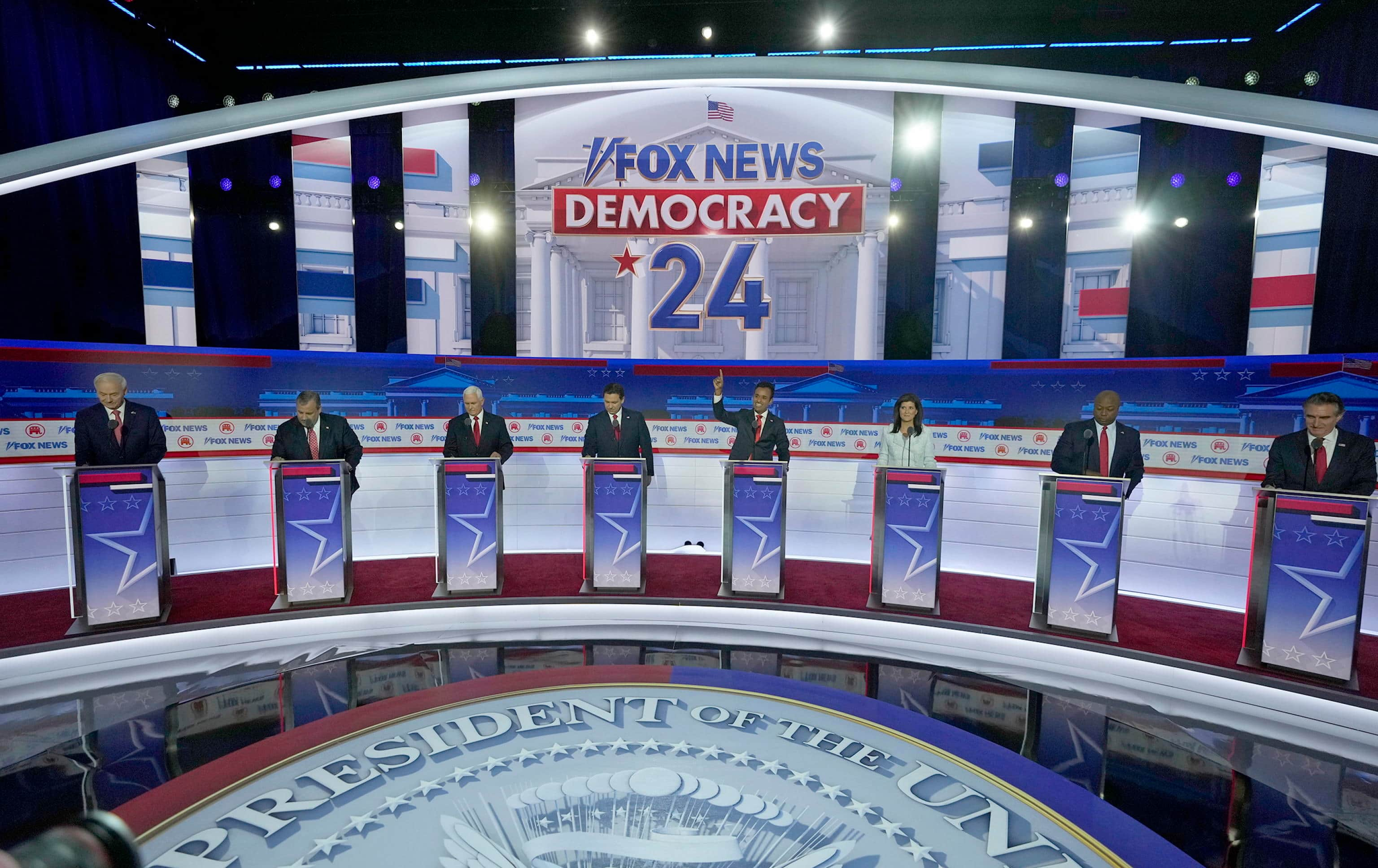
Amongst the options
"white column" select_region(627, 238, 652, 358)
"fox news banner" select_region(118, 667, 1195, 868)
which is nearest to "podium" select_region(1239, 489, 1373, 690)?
"fox news banner" select_region(118, 667, 1195, 868)

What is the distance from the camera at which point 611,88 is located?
110 inches

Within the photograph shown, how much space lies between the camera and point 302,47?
591 cm

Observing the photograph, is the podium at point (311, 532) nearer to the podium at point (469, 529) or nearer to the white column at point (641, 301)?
the podium at point (469, 529)

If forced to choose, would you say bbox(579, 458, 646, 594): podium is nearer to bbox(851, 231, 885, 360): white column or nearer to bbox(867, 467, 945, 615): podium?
bbox(867, 467, 945, 615): podium

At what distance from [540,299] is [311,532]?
3890mm

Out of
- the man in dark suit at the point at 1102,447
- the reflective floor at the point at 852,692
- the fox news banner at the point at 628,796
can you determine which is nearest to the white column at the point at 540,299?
the reflective floor at the point at 852,692

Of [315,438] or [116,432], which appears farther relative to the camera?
[315,438]

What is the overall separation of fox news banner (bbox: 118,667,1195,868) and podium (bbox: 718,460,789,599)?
129 cm

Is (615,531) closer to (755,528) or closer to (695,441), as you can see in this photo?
(755,528)

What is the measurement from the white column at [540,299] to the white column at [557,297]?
1.4 inches

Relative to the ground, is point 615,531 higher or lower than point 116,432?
lower

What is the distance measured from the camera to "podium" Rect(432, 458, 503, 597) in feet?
11.7

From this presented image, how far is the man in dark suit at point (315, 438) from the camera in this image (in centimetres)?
351

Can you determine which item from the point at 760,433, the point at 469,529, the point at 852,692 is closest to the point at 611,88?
the point at 760,433
